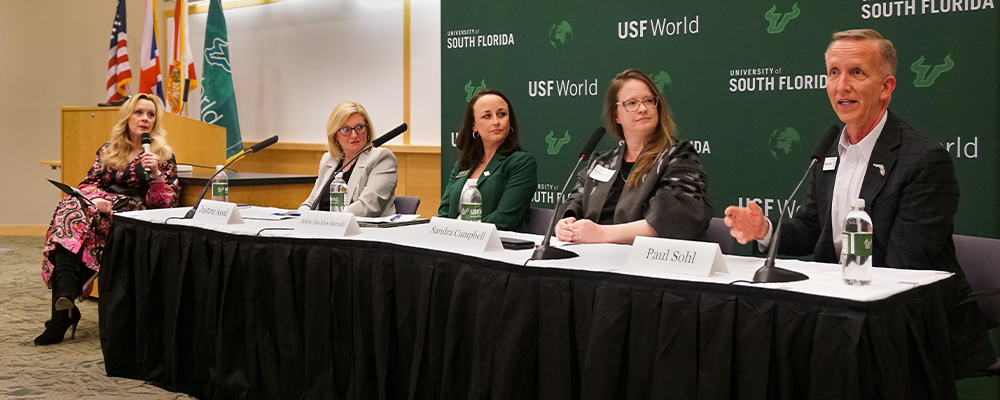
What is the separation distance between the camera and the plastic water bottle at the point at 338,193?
333cm

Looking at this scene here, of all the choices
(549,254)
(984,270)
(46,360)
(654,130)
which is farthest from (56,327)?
(984,270)

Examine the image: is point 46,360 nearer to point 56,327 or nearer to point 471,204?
point 56,327

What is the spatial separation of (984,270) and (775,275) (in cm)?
82

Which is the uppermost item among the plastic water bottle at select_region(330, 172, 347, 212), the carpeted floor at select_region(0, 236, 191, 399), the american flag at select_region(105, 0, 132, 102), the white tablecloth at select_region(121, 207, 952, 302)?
the american flag at select_region(105, 0, 132, 102)

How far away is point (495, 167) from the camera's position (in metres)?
3.22

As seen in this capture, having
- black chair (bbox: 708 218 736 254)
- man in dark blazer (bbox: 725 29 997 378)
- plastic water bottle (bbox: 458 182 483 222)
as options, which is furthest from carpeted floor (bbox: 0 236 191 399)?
man in dark blazer (bbox: 725 29 997 378)

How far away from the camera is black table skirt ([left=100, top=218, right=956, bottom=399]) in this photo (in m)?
1.53

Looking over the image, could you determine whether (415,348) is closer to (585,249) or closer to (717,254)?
(585,249)

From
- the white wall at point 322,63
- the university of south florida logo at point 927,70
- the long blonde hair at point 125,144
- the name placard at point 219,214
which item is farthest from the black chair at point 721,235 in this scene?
the white wall at point 322,63

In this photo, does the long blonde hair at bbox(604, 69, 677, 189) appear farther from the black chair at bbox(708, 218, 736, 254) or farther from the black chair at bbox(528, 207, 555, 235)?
the black chair at bbox(528, 207, 555, 235)

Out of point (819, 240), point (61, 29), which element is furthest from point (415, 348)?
point (61, 29)

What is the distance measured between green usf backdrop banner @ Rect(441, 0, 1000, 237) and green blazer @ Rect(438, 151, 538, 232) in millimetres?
982

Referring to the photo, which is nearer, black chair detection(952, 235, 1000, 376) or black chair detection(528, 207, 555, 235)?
black chair detection(952, 235, 1000, 376)

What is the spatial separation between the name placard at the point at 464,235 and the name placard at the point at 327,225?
0.29 m
